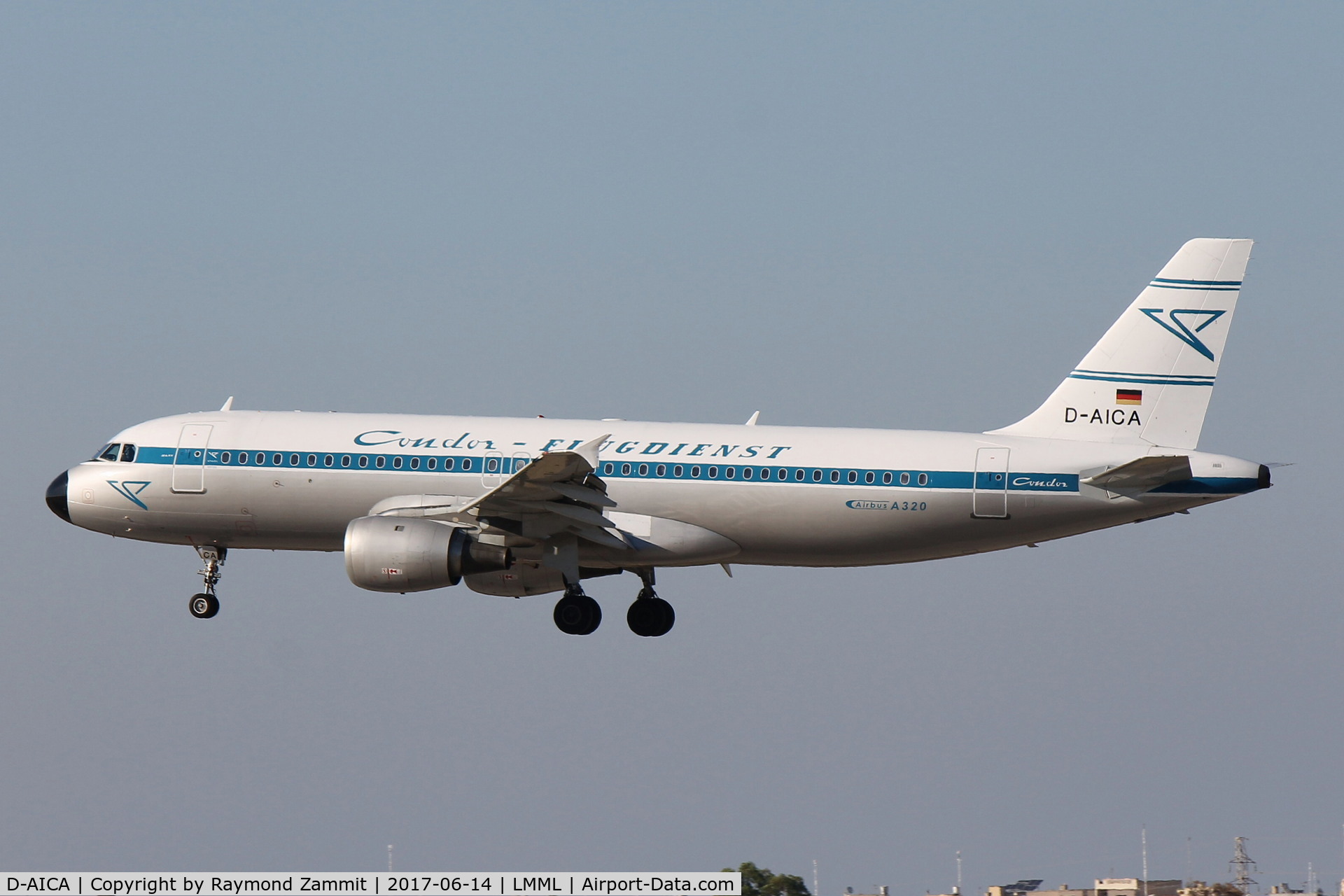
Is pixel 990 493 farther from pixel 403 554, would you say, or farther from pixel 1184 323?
pixel 403 554

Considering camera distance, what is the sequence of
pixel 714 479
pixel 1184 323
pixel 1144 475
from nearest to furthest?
pixel 1144 475 → pixel 714 479 → pixel 1184 323

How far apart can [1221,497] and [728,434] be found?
11.1m

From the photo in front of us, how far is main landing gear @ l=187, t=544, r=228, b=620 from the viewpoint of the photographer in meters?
44.9

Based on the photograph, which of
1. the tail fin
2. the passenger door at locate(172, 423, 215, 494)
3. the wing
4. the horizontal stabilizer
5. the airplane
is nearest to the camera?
the wing

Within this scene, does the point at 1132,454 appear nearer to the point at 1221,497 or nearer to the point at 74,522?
the point at 1221,497

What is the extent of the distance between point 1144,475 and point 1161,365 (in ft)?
11.7

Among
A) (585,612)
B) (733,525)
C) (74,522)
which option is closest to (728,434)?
(733,525)

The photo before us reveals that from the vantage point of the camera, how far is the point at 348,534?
4053cm

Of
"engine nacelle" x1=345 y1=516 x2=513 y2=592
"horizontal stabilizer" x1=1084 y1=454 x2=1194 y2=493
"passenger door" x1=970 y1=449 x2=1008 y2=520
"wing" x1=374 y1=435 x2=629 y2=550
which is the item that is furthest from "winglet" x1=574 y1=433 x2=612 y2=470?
"horizontal stabilizer" x1=1084 y1=454 x2=1194 y2=493

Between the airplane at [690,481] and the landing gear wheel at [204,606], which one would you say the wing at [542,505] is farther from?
the landing gear wheel at [204,606]

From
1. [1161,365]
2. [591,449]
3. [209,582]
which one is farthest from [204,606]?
[1161,365]

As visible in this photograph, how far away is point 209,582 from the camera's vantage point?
149 feet

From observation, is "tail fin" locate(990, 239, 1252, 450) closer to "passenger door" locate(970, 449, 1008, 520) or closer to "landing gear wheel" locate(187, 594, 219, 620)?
"passenger door" locate(970, 449, 1008, 520)

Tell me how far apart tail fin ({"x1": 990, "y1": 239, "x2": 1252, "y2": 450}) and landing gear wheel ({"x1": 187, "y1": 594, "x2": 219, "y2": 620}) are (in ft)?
64.5
